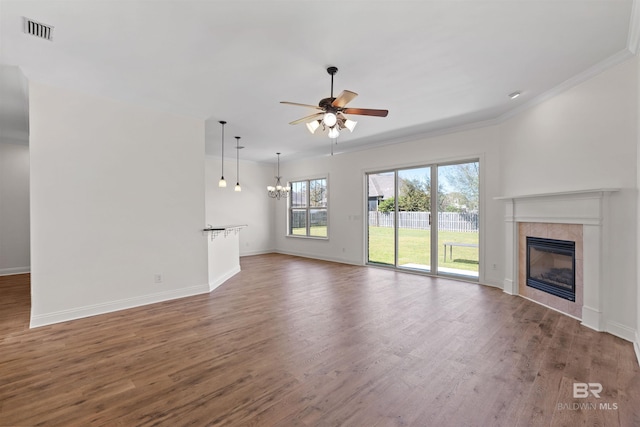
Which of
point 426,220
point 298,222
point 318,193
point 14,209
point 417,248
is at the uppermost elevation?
point 318,193

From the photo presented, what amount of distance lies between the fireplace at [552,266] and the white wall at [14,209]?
9711 mm

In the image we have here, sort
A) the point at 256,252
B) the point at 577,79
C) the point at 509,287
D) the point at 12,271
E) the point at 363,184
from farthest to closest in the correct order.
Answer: the point at 256,252 < the point at 363,184 < the point at 12,271 < the point at 509,287 < the point at 577,79

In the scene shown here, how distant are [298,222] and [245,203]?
66.6 inches

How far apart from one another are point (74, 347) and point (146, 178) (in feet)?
7.31

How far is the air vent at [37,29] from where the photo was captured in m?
2.33

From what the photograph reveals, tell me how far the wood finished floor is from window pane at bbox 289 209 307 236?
4641 mm

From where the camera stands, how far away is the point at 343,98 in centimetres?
275

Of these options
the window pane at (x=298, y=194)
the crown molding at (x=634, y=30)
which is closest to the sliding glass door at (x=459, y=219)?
the crown molding at (x=634, y=30)

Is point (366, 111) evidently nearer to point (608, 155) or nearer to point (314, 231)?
point (608, 155)

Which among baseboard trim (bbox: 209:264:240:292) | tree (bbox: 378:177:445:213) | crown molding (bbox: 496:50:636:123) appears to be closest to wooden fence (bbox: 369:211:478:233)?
tree (bbox: 378:177:445:213)

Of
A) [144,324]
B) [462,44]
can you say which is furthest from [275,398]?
[462,44]

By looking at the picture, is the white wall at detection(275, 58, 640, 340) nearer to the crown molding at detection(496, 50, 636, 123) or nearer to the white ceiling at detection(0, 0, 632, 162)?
the crown molding at detection(496, 50, 636, 123)

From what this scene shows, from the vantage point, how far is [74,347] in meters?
2.79

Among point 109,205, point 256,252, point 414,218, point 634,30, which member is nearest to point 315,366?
point 109,205
